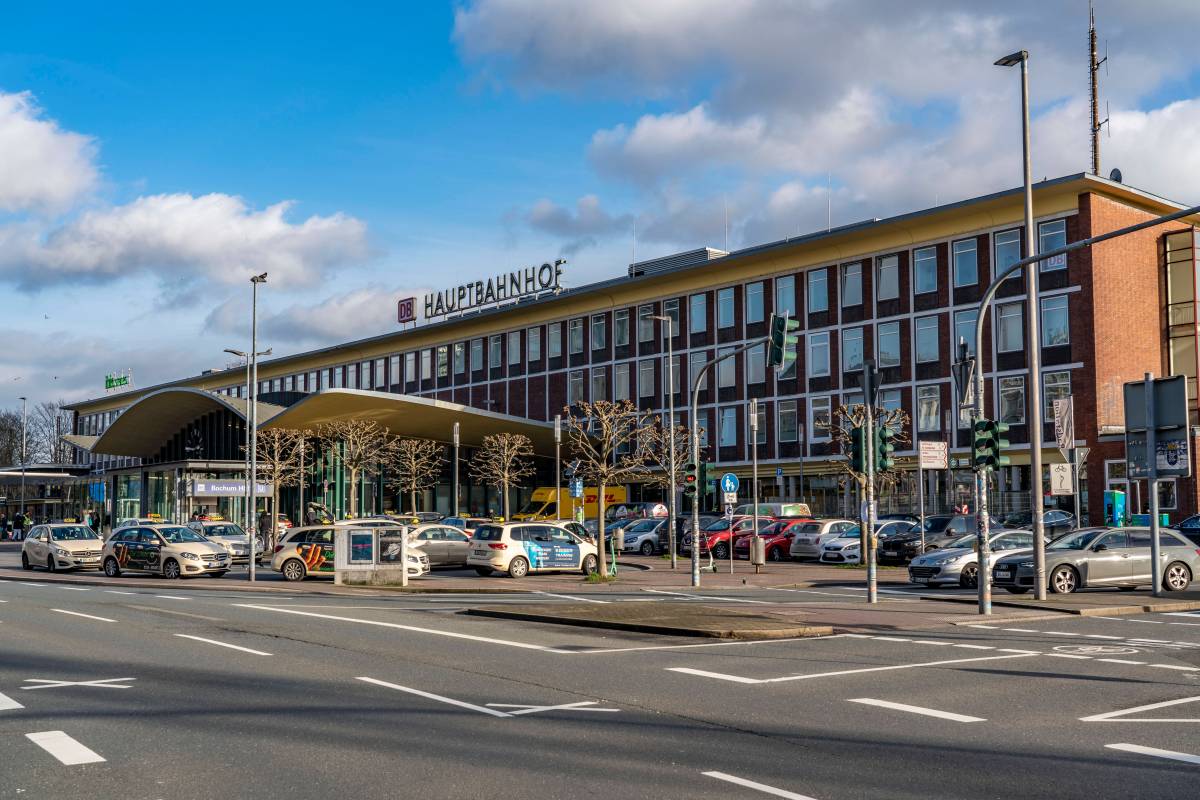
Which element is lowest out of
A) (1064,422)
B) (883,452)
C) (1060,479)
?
(1060,479)

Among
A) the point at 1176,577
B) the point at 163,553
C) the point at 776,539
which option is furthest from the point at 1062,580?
the point at 163,553

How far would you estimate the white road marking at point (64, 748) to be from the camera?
27.9 feet

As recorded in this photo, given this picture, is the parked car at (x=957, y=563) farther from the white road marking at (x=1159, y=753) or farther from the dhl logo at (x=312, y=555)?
the white road marking at (x=1159, y=753)

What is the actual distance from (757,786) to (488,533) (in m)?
27.3

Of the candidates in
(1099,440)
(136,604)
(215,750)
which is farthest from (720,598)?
(1099,440)

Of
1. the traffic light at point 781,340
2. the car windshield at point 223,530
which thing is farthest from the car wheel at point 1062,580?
the car windshield at point 223,530

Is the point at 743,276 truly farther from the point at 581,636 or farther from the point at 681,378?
the point at 581,636

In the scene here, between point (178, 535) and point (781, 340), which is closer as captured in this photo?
point (781, 340)

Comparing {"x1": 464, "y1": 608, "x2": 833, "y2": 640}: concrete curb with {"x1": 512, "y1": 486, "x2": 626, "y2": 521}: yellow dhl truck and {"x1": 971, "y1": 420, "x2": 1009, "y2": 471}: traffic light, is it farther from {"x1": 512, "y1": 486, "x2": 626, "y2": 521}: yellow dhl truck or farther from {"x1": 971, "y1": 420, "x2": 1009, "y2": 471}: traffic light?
{"x1": 512, "y1": 486, "x2": 626, "y2": 521}: yellow dhl truck

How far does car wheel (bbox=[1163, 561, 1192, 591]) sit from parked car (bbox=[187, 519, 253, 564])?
28471 mm

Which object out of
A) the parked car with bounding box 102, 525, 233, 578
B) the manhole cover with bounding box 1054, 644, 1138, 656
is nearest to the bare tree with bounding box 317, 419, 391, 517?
the parked car with bounding box 102, 525, 233, 578

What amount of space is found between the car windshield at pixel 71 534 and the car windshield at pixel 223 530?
5.10 metres

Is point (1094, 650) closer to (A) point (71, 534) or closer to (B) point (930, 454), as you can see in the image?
(B) point (930, 454)

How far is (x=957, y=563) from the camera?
1109 inches
